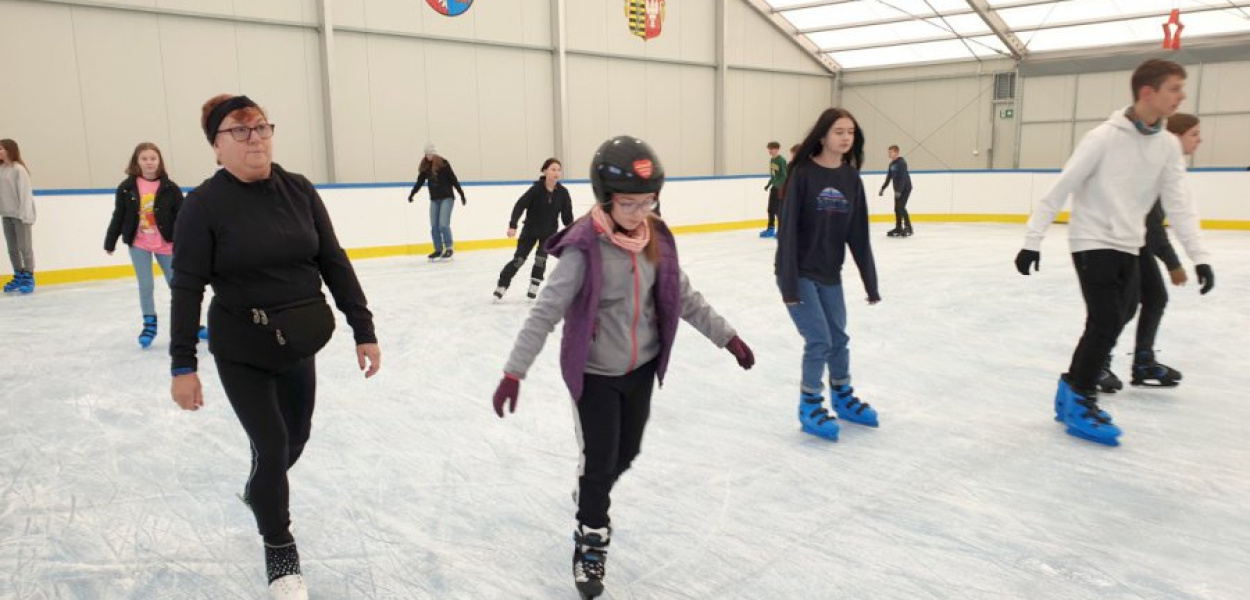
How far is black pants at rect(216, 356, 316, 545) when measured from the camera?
6.82 ft

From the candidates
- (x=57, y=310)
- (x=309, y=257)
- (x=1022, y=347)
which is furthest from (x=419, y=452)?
(x=57, y=310)

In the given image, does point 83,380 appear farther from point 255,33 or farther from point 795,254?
point 255,33

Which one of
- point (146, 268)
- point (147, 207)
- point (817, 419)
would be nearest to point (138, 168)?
point (147, 207)

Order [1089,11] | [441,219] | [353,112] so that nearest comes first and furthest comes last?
[441,219]
[353,112]
[1089,11]

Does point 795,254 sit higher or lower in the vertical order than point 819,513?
higher

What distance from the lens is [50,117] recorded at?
10258mm

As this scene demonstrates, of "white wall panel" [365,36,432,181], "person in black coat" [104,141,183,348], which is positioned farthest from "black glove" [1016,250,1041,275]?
"white wall panel" [365,36,432,181]

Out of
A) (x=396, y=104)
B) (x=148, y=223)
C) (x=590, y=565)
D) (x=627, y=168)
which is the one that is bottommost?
(x=590, y=565)

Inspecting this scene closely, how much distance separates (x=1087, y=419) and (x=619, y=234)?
7.73 feet

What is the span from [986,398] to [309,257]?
3.22 meters

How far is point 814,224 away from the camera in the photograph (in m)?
3.39

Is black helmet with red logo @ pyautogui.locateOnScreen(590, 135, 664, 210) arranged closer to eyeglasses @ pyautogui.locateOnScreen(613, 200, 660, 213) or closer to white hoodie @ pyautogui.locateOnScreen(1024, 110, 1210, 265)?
eyeglasses @ pyautogui.locateOnScreen(613, 200, 660, 213)

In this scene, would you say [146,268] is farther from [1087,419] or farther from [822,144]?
[1087,419]

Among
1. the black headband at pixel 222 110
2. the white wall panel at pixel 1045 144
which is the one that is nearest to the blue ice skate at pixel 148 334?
the black headband at pixel 222 110
